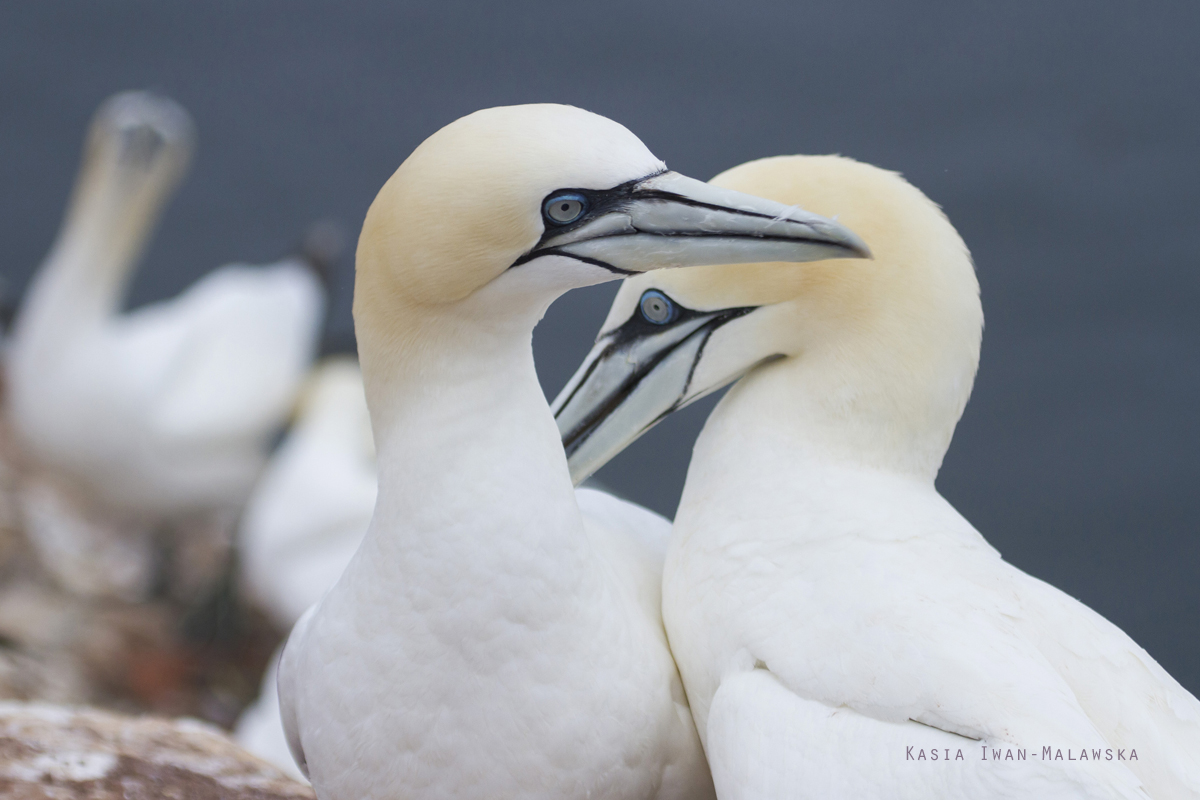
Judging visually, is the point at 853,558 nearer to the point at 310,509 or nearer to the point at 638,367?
the point at 638,367

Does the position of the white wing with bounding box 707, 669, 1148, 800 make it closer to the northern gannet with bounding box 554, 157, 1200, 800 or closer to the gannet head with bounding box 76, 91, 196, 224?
the northern gannet with bounding box 554, 157, 1200, 800

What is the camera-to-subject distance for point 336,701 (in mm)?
2369

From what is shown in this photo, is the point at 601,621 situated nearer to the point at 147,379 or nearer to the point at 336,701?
the point at 336,701

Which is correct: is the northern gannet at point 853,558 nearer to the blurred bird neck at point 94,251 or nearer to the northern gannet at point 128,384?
the northern gannet at point 128,384

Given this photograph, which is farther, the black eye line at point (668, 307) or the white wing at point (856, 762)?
the black eye line at point (668, 307)

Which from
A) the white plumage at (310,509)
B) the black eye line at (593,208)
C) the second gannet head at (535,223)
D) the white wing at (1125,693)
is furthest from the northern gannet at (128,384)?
the white wing at (1125,693)

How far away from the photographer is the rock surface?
3049 mm

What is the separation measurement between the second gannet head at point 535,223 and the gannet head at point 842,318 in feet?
1.23

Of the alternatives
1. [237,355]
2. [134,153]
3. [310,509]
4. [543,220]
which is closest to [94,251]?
[134,153]

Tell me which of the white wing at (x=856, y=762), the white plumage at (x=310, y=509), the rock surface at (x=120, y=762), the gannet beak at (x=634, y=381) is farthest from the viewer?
the white plumage at (x=310, y=509)

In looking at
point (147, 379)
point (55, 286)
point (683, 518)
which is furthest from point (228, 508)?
point (683, 518)

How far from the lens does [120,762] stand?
3.22m

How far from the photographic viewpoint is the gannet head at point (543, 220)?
204cm

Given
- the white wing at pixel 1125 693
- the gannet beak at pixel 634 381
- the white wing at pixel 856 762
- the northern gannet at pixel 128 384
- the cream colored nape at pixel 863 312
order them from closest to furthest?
the white wing at pixel 856 762 → the white wing at pixel 1125 693 → the cream colored nape at pixel 863 312 → the gannet beak at pixel 634 381 → the northern gannet at pixel 128 384
